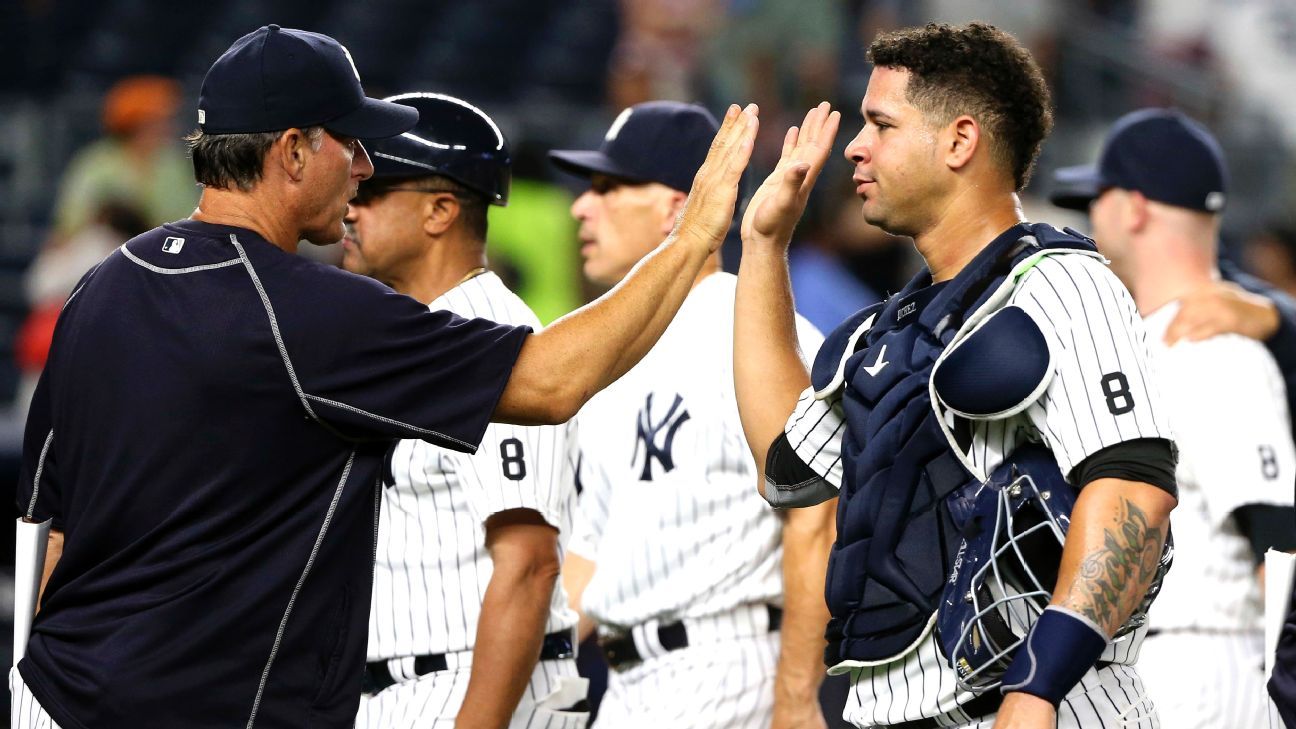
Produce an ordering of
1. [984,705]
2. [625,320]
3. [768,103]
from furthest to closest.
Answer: [768,103] → [625,320] → [984,705]

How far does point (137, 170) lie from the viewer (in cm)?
968

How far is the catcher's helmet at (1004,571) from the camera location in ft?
8.80

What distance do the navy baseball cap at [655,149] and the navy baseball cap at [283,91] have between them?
1480 millimetres

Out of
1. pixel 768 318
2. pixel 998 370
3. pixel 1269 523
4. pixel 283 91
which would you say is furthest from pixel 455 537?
pixel 1269 523

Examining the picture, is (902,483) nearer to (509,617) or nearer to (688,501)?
(509,617)

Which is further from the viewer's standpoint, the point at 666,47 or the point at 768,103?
the point at 666,47

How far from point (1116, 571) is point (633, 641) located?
1812 mm

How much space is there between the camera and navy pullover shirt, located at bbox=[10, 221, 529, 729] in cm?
281

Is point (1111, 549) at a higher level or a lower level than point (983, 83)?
lower

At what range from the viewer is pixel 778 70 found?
1080 centimetres

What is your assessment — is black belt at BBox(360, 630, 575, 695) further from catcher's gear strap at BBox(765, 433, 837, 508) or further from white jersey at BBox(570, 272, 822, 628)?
catcher's gear strap at BBox(765, 433, 837, 508)

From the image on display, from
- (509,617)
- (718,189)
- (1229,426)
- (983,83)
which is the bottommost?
(509,617)

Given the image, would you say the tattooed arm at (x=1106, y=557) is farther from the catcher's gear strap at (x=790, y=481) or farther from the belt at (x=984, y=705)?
the catcher's gear strap at (x=790, y=481)

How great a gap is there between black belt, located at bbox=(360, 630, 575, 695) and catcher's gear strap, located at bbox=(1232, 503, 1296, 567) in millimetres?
1875
